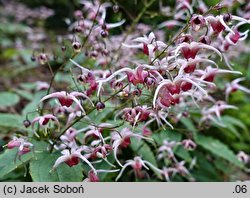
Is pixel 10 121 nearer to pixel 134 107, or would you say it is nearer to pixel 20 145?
pixel 20 145

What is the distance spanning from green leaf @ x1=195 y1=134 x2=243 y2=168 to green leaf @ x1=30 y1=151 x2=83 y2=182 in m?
0.82

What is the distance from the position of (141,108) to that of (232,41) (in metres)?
0.37

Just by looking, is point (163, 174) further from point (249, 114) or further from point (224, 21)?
point (249, 114)

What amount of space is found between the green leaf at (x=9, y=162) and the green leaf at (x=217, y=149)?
89 centimetres

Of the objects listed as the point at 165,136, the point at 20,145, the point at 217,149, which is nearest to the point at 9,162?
the point at 20,145

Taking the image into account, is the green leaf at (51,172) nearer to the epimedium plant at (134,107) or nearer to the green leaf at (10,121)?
the epimedium plant at (134,107)

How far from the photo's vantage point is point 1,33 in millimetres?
5559

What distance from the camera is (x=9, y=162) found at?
145cm

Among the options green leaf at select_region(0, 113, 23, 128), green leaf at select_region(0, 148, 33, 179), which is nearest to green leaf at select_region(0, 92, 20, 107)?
green leaf at select_region(0, 113, 23, 128)

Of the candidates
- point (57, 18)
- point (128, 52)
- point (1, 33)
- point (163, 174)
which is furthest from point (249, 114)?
point (57, 18)

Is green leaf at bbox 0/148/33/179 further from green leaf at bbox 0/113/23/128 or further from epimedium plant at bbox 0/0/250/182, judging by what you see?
green leaf at bbox 0/113/23/128

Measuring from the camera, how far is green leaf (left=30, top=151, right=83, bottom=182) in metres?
1.32

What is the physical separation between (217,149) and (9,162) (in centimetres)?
100

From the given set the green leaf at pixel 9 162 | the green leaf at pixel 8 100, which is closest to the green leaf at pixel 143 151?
the green leaf at pixel 9 162
